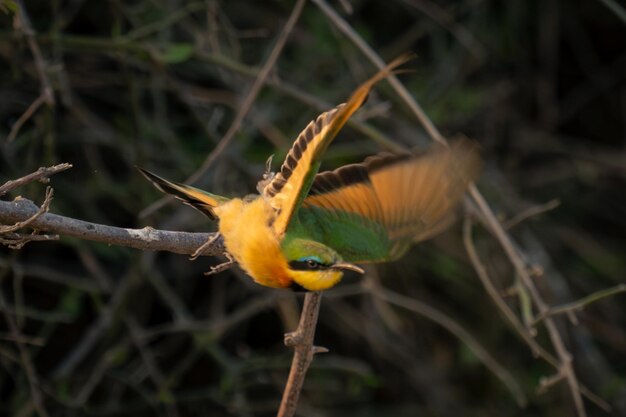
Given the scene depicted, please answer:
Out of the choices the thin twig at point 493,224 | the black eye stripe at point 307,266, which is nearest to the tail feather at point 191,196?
the black eye stripe at point 307,266

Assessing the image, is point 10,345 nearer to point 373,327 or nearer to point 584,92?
point 373,327

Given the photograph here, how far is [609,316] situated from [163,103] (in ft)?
5.90

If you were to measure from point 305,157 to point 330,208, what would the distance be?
556mm

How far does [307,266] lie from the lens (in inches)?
57.9

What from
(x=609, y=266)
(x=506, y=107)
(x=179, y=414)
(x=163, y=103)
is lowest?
(x=179, y=414)

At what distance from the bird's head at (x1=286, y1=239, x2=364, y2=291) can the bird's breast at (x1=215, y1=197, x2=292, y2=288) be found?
0.06 ft

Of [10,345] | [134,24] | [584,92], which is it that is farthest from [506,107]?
[10,345]

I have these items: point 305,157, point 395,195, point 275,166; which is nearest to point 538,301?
point 395,195

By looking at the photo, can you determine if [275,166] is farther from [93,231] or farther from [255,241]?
[93,231]

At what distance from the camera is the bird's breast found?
59.1 inches

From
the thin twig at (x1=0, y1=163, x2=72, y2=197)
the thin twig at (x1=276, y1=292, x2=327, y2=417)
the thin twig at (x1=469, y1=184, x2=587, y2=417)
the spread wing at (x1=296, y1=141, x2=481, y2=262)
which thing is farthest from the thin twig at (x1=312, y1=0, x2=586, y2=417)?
the thin twig at (x1=0, y1=163, x2=72, y2=197)

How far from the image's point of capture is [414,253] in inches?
127

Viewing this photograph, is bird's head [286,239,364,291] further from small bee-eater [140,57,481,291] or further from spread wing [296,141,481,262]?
spread wing [296,141,481,262]

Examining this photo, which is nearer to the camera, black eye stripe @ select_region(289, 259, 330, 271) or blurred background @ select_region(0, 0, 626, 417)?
black eye stripe @ select_region(289, 259, 330, 271)
